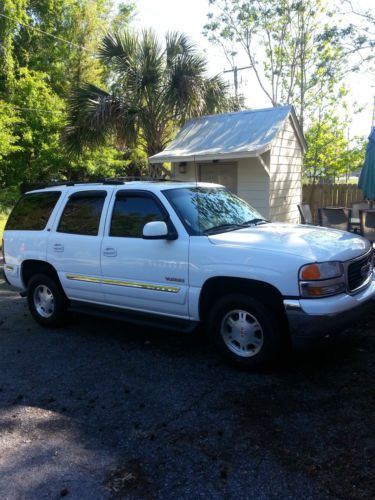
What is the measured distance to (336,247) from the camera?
14.1ft

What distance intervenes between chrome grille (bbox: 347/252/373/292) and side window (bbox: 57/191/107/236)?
2.90m

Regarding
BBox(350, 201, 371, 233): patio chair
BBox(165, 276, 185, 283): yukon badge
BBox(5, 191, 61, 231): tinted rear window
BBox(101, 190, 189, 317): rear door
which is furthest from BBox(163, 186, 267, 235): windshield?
BBox(350, 201, 371, 233): patio chair

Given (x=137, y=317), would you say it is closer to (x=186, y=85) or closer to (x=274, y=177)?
(x=274, y=177)

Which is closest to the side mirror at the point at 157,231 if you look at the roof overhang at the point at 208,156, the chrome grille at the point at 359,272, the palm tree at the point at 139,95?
the chrome grille at the point at 359,272

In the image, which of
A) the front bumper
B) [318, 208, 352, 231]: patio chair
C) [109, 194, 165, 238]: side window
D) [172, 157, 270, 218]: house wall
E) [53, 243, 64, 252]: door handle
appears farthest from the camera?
[172, 157, 270, 218]: house wall

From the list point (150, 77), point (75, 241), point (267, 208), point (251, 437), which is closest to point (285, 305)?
point (251, 437)

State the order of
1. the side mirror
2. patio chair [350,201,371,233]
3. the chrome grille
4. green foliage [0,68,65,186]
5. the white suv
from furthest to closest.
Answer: green foliage [0,68,65,186]
patio chair [350,201,371,233]
the side mirror
the chrome grille
the white suv

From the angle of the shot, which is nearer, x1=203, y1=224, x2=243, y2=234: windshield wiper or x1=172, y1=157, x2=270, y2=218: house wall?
x1=203, y1=224, x2=243, y2=234: windshield wiper

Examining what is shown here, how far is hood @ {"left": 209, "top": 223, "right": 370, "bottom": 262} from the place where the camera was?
13.4 feet

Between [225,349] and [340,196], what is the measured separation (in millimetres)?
11161

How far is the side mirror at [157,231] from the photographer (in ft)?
14.8

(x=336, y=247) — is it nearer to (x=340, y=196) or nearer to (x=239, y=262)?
(x=239, y=262)

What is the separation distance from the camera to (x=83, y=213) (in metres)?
5.67

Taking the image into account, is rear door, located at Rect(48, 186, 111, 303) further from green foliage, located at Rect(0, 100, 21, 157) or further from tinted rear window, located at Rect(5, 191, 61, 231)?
green foliage, located at Rect(0, 100, 21, 157)
